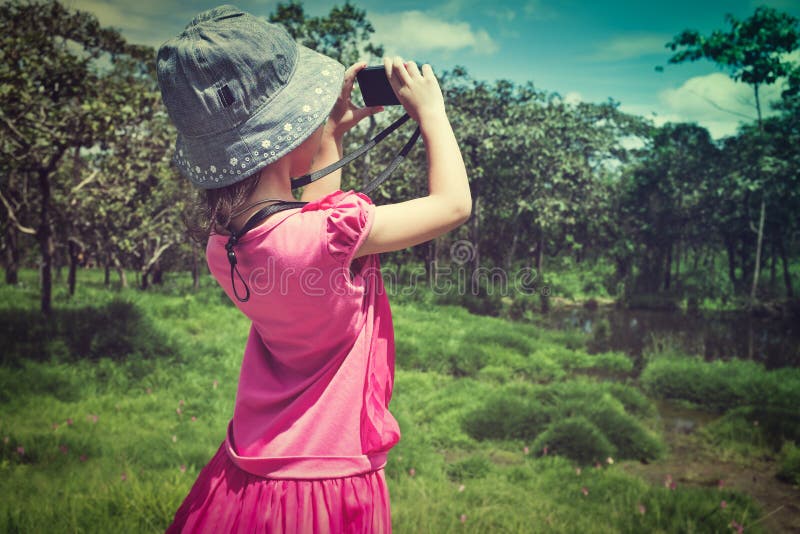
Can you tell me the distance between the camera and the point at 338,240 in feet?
3.55

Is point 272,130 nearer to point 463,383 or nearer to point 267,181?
point 267,181

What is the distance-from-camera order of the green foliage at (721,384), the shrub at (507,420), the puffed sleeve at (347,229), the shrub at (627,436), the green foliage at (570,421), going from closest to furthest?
the puffed sleeve at (347,229), the green foliage at (570,421), the shrub at (627,436), the shrub at (507,420), the green foliage at (721,384)

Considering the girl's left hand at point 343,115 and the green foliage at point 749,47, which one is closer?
the girl's left hand at point 343,115

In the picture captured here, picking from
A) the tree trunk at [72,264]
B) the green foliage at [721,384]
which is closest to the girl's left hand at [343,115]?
the green foliage at [721,384]

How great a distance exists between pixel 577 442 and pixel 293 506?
15.6 ft

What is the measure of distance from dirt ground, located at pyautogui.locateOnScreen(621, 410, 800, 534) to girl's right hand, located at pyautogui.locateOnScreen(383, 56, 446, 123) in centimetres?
459

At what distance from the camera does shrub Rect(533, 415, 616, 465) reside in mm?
5281

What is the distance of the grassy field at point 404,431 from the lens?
11.7ft

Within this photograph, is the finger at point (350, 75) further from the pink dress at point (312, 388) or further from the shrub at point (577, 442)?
the shrub at point (577, 442)

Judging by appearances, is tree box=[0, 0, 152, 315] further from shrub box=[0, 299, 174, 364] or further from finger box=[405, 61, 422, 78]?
finger box=[405, 61, 422, 78]

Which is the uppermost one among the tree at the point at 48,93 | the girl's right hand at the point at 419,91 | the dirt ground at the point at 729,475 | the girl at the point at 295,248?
the tree at the point at 48,93

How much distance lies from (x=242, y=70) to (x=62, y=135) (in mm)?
6969

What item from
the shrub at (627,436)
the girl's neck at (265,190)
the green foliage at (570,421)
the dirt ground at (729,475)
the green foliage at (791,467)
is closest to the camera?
the girl's neck at (265,190)

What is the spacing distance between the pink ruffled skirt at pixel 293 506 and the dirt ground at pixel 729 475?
14.2ft
